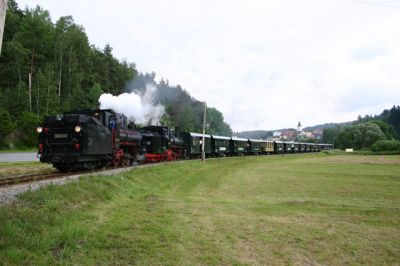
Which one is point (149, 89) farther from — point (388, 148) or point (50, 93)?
point (388, 148)

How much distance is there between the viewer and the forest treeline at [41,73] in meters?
46.2

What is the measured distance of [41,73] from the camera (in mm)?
51219

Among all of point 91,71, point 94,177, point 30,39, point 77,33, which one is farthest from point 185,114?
point 94,177

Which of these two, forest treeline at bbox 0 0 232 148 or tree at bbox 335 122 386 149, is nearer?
forest treeline at bbox 0 0 232 148

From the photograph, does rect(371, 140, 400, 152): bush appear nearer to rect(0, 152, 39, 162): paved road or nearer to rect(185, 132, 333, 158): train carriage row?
rect(185, 132, 333, 158): train carriage row

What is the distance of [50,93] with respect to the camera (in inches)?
1981

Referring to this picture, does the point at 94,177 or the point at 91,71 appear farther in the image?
the point at 91,71

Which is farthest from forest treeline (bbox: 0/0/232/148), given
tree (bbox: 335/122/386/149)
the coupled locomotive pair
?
tree (bbox: 335/122/386/149)

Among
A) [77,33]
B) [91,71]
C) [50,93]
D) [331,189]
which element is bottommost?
[331,189]

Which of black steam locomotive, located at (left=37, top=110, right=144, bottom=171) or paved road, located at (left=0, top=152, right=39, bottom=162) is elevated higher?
black steam locomotive, located at (left=37, top=110, right=144, bottom=171)

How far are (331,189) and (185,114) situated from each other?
75760 millimetres

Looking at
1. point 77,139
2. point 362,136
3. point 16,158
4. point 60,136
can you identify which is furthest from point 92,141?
point 362,136

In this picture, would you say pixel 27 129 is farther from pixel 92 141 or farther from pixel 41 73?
pixel 92 141

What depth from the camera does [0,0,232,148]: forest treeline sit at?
1821 inches
